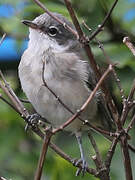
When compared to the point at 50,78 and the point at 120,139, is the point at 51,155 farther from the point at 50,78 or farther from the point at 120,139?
the point at 120,139

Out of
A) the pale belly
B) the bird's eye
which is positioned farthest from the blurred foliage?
the pale belly

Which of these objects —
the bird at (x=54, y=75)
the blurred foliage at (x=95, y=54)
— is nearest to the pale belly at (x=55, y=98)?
the bird at (x=54, y=75)

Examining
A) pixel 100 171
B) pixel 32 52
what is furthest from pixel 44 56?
pixel 100 171

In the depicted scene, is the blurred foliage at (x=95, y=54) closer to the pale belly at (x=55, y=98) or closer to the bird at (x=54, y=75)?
the bird at (x=54, y=75)

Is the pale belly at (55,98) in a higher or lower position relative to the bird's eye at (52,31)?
lower

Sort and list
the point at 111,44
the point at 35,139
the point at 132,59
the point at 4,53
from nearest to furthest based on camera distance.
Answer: the point at 132,59 → the point at 111,44 → the point at 35,139 → the point at 4,53

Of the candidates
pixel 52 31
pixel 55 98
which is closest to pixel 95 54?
pixel 52 31

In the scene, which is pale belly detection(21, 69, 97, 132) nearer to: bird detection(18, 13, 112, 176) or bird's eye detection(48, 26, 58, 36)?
bird detection(18, 13, 112, 176)
